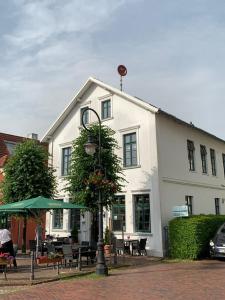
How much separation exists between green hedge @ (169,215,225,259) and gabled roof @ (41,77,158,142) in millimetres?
5896

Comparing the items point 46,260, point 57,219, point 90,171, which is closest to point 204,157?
point 90,171

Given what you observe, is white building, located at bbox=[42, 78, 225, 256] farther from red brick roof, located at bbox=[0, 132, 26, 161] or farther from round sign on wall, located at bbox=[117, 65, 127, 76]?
red brick roof, located at bbox=[0, 132, 26, 161]

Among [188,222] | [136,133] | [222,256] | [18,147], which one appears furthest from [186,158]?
[18,147]

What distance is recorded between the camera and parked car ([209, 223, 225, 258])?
1540cm

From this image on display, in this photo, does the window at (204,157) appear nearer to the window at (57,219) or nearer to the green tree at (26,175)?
the window at (57,219)

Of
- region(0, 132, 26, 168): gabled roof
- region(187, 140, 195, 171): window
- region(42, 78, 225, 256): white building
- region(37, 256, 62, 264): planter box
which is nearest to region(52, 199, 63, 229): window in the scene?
region(42, 78, 225, 256): white building

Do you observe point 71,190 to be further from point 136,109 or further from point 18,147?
point 136,109

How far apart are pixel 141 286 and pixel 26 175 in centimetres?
Result: 1057

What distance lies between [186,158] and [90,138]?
394 inches

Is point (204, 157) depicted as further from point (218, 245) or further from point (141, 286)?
point (141, 286)

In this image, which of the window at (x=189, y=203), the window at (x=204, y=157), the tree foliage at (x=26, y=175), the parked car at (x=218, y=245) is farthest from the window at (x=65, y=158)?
the parked car at (x=218, y=245)

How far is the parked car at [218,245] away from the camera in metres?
15.4

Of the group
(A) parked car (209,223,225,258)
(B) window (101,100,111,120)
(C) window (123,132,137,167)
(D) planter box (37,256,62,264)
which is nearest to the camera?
(D) planter box (37,256,62,264)

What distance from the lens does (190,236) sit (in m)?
16.1
